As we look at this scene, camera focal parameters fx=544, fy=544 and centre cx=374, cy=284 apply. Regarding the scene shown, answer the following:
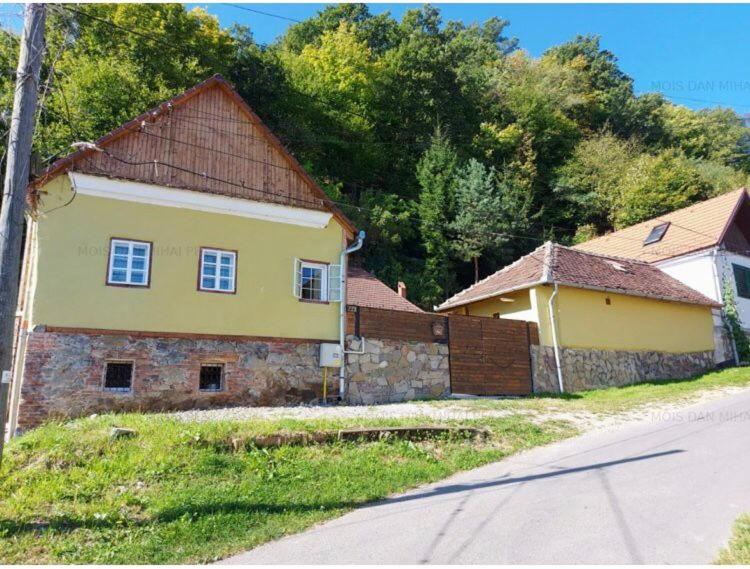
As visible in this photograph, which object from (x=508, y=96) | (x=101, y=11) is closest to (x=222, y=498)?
(x=101, y=11)

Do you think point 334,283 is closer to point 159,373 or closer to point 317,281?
point 317,281

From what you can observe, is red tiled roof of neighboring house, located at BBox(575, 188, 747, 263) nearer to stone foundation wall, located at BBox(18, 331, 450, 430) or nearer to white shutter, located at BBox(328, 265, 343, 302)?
stone foundation wall, located at BBox(18, 331, 450, 430)

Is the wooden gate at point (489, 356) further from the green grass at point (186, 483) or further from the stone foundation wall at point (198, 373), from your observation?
the green grass at point (186, 483)

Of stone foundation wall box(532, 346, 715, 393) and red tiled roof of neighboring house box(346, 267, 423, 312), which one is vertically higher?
red tiled roof of neighboring house box(346, 267, 423, 312)

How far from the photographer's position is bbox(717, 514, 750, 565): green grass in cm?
461

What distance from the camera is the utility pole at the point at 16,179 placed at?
6.29 meters

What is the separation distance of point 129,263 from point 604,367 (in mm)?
14956

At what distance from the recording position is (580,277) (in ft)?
60.1

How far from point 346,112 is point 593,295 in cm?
1775

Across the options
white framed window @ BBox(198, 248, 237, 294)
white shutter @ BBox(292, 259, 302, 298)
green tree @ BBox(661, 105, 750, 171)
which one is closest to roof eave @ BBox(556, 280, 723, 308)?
white shutter @ BBox(292, 259, 302, 298)

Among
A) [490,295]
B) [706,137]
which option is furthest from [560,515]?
[706,137]

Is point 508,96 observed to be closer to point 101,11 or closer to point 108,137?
point 101,11

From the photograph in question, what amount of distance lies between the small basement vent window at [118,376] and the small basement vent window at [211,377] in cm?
155

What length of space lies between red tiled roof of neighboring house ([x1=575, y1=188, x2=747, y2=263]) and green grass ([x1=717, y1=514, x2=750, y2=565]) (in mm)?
20097
